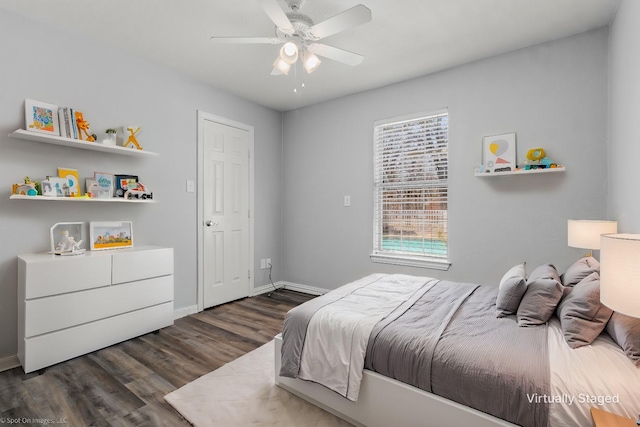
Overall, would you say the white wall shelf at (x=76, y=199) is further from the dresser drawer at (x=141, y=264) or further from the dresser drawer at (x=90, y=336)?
the dresser drawer at (x=90, y=336)

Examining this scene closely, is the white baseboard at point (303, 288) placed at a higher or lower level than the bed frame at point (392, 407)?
lower

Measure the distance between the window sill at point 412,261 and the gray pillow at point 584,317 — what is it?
175 cm

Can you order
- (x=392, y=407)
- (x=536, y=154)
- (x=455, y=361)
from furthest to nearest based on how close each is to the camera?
(x=536, y=154) < (x=392, y=407) < (x=455, y=361)

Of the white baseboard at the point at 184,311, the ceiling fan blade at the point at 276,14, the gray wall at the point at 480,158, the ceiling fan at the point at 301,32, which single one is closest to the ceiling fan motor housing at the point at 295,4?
the ceiling fan at the point at 301,32

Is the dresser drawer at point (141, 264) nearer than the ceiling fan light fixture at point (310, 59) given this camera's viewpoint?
No

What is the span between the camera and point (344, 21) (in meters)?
1.88

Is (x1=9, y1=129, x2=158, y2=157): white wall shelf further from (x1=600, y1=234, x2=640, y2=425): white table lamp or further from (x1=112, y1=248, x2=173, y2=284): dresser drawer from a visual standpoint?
(x1=600, y1=234, x2=640, y2=425): white table lamp

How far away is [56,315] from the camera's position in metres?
2.26

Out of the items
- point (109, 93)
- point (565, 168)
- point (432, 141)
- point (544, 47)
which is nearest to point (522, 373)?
point (565, 168)

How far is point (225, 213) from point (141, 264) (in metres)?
1.27

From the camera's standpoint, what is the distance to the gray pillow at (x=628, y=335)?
1225 millimetres

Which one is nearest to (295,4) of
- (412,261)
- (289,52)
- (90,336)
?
(289,52)

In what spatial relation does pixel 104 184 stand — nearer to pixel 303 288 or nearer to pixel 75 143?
pixel 75 143

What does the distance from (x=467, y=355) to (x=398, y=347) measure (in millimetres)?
313
